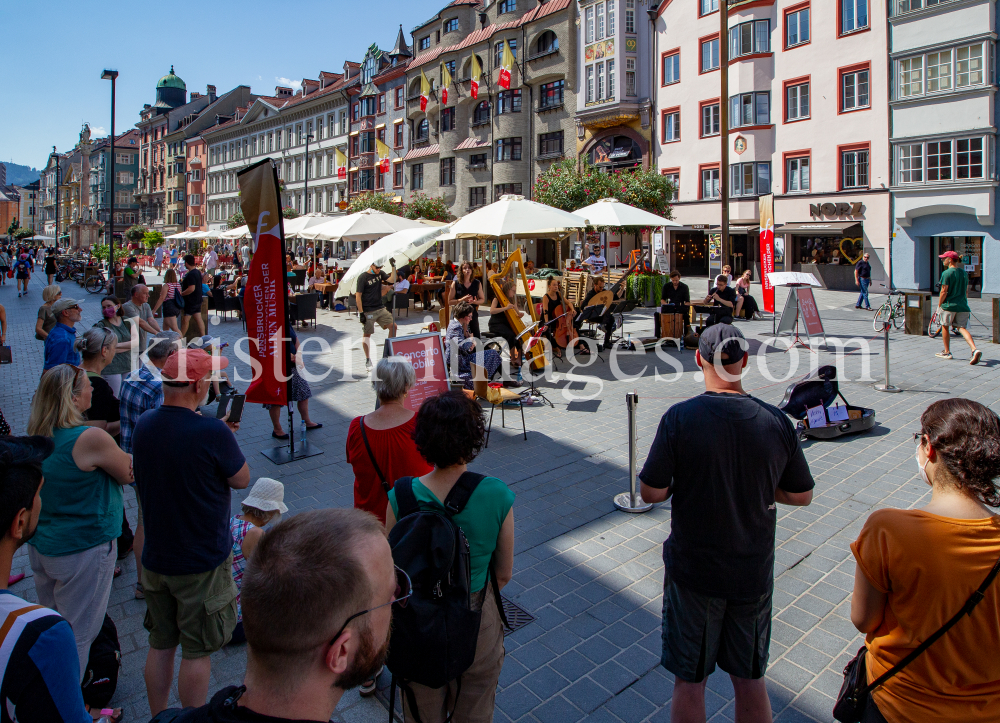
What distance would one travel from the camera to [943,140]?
86.8ft

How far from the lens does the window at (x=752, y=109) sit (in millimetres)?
32375

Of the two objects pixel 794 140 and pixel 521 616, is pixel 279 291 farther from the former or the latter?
pixel 794 140

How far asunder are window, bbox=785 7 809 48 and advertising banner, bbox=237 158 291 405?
31727mm

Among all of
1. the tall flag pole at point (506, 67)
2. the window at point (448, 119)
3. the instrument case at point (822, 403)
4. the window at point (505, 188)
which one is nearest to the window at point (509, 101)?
the tall flag pole at point (506, 67)

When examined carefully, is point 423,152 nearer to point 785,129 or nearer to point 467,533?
point 785,129

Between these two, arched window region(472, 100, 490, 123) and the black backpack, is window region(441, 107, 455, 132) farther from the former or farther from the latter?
the black backpack

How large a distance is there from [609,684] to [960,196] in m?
29.5

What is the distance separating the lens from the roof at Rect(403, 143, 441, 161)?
50.1 meters

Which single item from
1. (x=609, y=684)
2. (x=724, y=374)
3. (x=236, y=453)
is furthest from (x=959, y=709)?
(x=236, y=453)

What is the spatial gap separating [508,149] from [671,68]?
40.4ft

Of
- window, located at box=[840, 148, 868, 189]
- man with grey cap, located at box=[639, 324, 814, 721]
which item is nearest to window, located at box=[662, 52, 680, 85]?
window, located at box=[840, 148, 868, 189]

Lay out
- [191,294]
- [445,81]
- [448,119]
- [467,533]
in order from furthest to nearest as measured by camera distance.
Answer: [448,119] < [445,81] < [191,294] < [467,533]

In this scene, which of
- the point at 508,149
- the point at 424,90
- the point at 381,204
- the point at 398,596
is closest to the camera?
the point at 398,596

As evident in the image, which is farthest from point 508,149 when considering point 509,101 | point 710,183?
point 710,183
